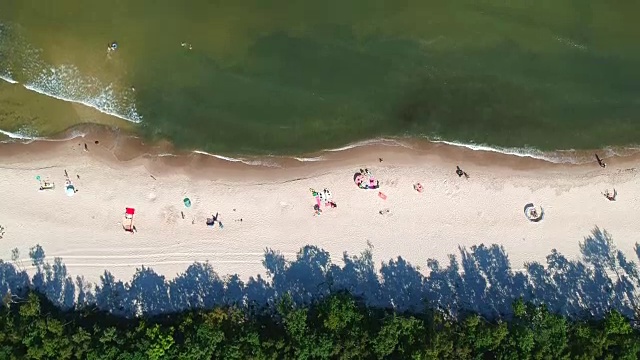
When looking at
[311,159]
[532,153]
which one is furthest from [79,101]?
[532,153]

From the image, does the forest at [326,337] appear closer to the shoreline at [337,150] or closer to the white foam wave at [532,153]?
the shoreline at [337,150]

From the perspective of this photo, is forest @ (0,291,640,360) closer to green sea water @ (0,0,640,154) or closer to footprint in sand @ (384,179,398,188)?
footprint in sand @ (384,179,398,188)

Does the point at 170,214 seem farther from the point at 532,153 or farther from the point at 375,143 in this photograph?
the point at 532,153

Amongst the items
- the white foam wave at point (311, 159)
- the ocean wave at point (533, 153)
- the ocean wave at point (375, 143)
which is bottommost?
the ocean wave at point (533, 153)

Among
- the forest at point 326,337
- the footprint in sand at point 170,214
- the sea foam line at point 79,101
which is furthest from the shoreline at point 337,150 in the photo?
the forest at point 326,337

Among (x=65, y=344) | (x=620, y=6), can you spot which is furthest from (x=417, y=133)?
(x=65, y=344)

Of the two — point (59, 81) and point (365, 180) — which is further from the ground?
point (59, 81)

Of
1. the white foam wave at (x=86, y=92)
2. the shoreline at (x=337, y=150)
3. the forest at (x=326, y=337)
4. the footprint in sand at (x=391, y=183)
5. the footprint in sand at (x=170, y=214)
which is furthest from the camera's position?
the white foam wave at (x=86, y=92)
